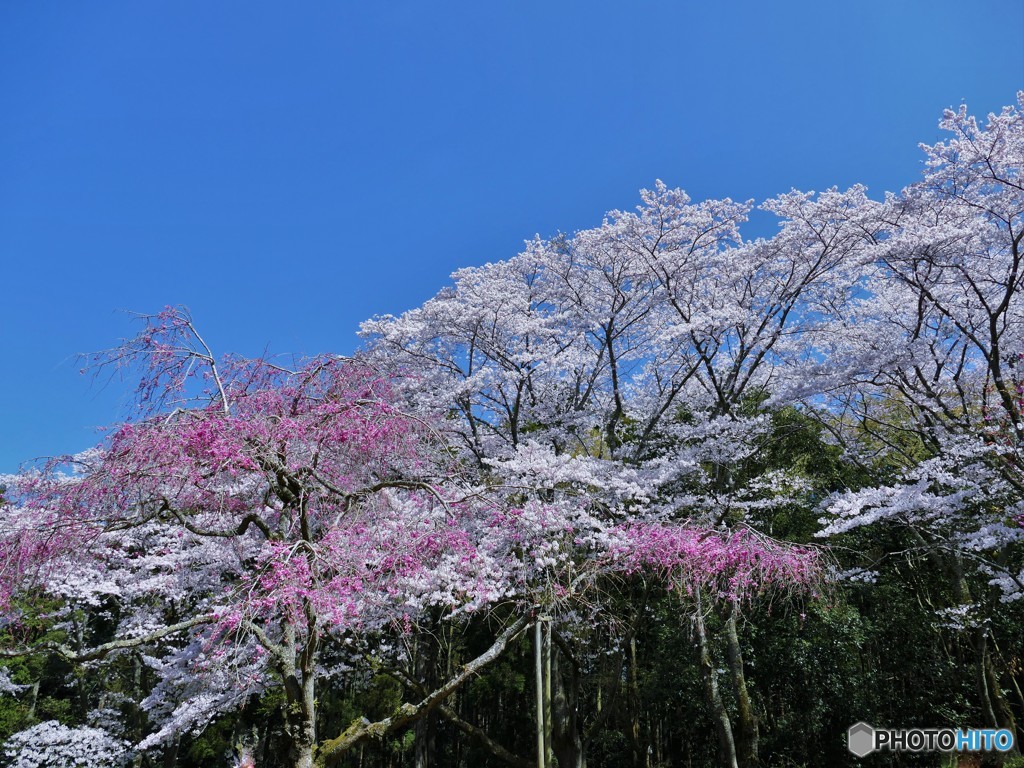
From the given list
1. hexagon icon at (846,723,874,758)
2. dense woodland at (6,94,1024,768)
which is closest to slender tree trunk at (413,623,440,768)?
dense woodland at (6,94,1024,768)

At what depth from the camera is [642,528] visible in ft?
27.4

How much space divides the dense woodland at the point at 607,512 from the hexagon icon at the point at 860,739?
47cm

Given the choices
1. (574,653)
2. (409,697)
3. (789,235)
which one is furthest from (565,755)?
(789,235)

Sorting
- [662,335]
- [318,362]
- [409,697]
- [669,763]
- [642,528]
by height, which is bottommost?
[669,763]

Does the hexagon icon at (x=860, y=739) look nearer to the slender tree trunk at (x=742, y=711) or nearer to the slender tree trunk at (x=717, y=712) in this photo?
the slender tree trunk at (x=742, y=711)

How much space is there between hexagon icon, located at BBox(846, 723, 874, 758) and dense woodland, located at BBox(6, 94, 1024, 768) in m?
0.47

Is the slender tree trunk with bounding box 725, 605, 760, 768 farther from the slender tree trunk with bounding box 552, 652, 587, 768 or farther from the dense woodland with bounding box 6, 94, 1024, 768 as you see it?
the slender tree trunk with bounding box 552, 652, 587, 768

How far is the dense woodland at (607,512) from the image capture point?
209 inches

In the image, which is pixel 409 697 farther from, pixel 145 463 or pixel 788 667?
pixel 145 463

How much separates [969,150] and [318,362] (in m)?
8.81

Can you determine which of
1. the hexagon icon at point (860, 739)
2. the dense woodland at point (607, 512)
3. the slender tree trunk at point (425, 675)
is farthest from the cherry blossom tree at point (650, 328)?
the slender tree trunk at point (425, 675)

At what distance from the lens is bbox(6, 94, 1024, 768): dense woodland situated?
5.32 m

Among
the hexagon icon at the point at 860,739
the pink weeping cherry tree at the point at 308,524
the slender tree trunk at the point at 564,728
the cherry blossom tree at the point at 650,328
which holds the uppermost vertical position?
the cherry blossom tree at the point at 650,328

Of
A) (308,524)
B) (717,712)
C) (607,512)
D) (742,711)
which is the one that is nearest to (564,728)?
(717,712)
